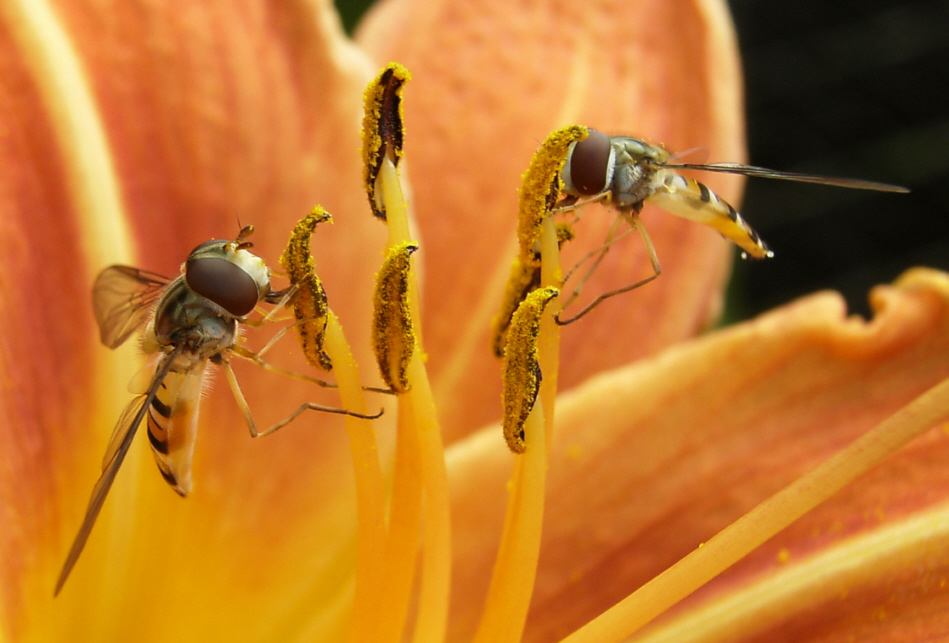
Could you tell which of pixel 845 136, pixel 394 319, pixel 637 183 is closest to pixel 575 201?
pixel 637 183

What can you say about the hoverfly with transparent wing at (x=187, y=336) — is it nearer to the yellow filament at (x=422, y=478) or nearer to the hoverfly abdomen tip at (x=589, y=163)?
the yellow filament at (x=422, y=478)

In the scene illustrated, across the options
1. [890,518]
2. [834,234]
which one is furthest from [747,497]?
[834,234]

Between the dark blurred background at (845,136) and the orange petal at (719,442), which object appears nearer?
the orange petal at (719,442)

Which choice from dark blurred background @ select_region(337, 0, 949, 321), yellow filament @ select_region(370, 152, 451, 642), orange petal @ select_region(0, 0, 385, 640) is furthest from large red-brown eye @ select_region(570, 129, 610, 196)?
dark blurred background @ select_region(337, 0, 949, 321)

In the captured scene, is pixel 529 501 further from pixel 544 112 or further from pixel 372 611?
pixel 544 112

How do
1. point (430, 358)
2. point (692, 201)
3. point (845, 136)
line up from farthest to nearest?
point (845, 136), point (430, 358), point (692, 201)

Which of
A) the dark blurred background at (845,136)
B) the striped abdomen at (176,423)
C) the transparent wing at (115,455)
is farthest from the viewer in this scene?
the dark blurred background at (845,136)

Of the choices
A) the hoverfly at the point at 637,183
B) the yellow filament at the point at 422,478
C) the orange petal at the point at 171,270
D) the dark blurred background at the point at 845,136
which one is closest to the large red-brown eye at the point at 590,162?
the hoverfly at the point at 637,183

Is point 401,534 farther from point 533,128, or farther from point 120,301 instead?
point 533,128
